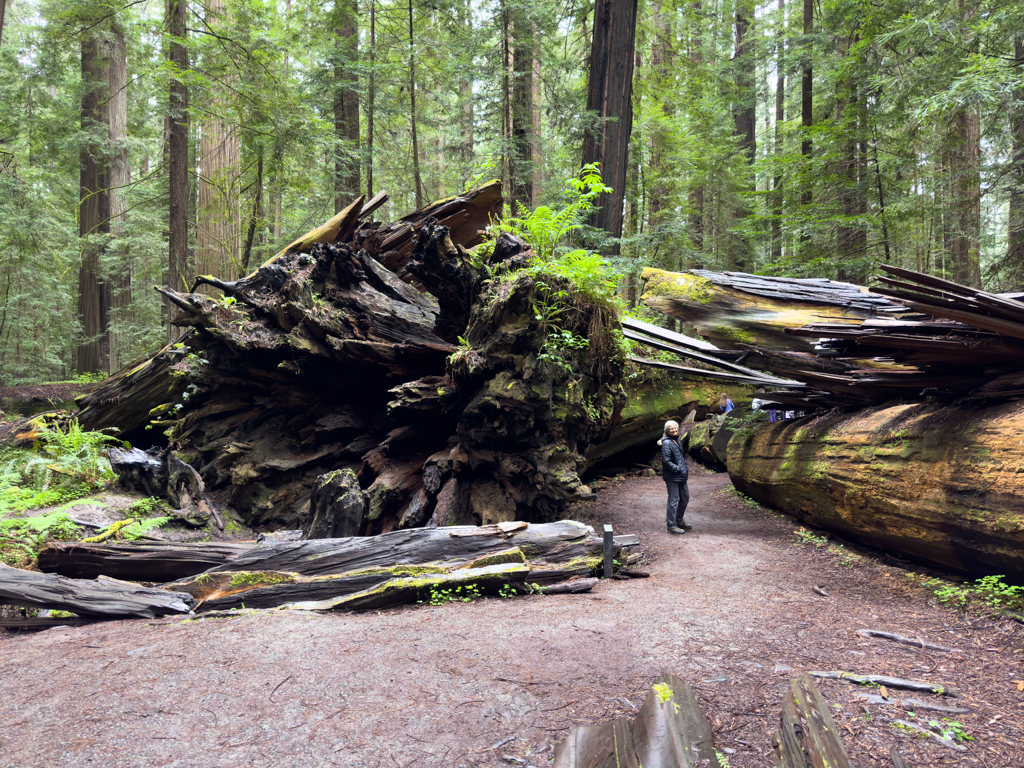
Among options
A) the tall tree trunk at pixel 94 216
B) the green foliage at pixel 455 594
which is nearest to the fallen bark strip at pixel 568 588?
the green foliage at pixel 455 594

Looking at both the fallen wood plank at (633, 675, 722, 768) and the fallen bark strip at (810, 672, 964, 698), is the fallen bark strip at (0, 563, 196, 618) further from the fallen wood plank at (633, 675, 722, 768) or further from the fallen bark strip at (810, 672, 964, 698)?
the fallen bark strip at (810, 672, 964, 698)

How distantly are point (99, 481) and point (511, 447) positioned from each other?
7.10 metres

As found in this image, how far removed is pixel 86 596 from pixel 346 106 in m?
14.5

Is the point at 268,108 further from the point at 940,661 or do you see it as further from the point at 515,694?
the point at 940,661

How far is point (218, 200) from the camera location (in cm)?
1452

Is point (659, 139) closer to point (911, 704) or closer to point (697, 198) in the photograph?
point (697, 198)

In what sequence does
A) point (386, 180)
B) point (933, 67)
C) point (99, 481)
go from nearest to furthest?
point (99, 481) → point (933, 67) → point (386, 180)

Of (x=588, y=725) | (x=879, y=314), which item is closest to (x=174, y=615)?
(x=588, y=725)

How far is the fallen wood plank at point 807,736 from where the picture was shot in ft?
8.18

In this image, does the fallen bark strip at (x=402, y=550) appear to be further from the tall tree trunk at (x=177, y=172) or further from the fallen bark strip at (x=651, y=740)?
the tall tree trunk at (x=177, y=172)

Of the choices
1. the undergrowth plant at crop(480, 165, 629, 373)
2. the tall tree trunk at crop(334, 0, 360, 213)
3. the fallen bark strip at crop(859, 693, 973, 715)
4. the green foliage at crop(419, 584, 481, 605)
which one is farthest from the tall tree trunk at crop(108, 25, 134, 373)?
the fallen bark strip at crop(859, 693, 973, 715)

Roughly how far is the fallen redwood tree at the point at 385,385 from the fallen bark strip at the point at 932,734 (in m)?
4.74

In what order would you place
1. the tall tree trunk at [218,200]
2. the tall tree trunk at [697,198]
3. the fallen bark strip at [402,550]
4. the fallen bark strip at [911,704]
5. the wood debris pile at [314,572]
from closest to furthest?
the fallen bark strip at [911,704]
the wood debris pile at [314,572]
the fallen bark strip at [402,550]
the tall tree trunk at [218,200]
the tall tree trunk at [697,198]

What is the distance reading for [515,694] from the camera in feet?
11.0
